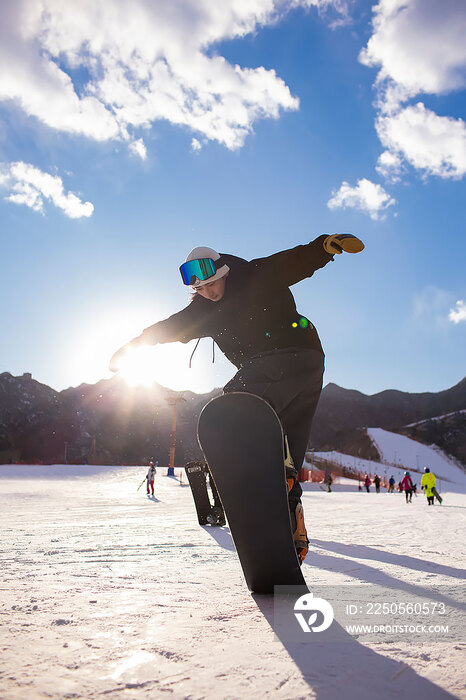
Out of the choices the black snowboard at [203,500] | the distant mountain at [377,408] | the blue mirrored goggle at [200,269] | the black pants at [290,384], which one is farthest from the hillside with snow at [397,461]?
the blue mirrored goggle at [200,269]

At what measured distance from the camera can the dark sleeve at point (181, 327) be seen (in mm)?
2650

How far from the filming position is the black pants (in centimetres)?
220

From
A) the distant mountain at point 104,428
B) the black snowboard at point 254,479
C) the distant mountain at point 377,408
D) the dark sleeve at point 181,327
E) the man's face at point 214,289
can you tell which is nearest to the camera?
the black snowboard at point 254,479

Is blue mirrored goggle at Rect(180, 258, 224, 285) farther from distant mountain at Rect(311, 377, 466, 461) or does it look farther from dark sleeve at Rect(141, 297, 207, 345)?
distant mountain at Rect(311, 377, 466, 461)

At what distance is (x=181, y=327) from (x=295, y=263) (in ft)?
2.47

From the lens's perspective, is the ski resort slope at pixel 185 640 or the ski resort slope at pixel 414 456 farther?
the ski resort slope at pixel 414 456

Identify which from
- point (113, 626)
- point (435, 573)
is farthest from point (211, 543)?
point (113, 626)

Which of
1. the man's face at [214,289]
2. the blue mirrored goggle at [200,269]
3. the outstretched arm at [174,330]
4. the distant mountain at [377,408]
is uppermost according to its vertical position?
the distant mountain at [377,408]

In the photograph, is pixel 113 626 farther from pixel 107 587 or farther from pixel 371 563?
pixel 371 563

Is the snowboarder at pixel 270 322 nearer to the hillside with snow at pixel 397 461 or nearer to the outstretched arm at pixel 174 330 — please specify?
the outstretched arm at pixel 174 330

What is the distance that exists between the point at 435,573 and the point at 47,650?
94.6 inches

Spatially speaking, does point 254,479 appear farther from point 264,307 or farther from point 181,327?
point 181,327

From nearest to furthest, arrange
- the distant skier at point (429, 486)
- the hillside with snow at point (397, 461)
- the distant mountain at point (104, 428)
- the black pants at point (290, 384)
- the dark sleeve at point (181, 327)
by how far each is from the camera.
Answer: the black pants at point (290, 384) < the dark sleeve at point (181, 327) < the distant skier at point (429, 486) < the hillside with snow at point (397, 461) < the distant mountain at point (104, 428)

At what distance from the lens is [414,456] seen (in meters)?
67.4
